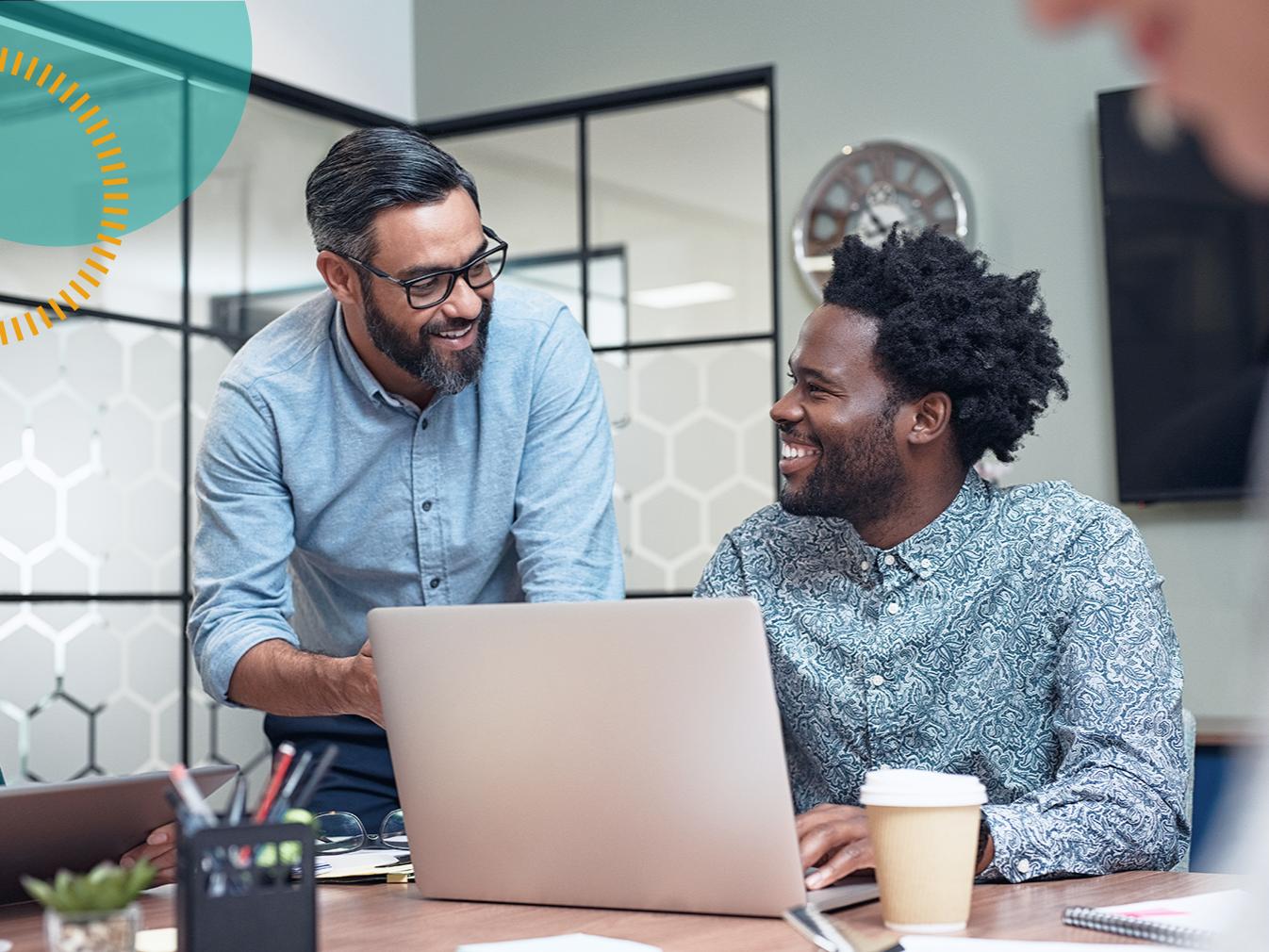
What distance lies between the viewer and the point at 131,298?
3605 mm

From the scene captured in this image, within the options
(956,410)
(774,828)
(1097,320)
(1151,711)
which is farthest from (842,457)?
(1097,320)

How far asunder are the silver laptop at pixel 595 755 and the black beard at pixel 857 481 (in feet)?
1.72

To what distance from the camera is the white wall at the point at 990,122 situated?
3.45 metres

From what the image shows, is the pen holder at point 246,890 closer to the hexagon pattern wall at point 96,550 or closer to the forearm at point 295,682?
the forearm at point 295,682

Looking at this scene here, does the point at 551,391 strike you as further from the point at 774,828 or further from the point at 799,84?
the point at 799,84

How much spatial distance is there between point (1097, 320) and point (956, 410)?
203 cm

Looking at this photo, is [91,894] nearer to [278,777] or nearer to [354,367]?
[278,777]

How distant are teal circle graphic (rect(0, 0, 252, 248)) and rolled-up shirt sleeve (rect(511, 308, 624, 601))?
182cm

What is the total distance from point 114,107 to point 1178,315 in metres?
2.52

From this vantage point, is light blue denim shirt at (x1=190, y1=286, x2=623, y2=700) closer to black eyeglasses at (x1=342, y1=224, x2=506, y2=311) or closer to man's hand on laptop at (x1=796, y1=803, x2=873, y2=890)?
black eyeglasses at (x1=342, y1=224, x2=506, y2=311)

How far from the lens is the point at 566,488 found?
1.93 meters

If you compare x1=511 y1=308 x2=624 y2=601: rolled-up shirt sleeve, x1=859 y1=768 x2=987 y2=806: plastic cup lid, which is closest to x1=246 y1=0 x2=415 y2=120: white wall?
x1=511 y1=308 x2=624 y2=601: rolled-up shirt sleeve

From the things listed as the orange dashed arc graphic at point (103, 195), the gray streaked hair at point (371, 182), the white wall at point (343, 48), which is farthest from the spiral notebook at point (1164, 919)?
the white wall at point (343, 48)

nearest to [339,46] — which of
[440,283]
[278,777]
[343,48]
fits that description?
[343,48]
